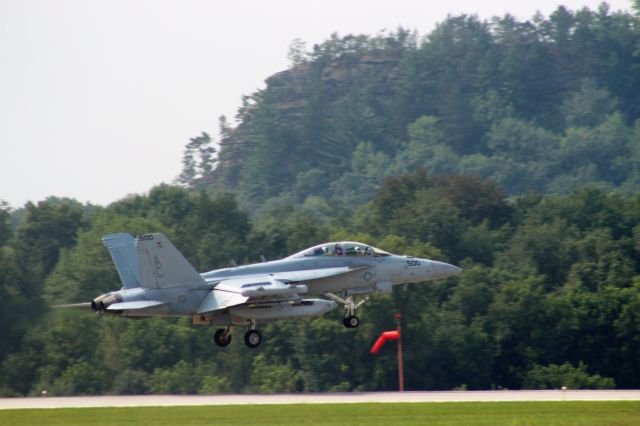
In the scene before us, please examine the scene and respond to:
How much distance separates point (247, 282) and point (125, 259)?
451cm

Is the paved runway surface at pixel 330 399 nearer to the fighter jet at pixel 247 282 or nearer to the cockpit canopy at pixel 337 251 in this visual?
the fighter jet at pixel 247 282

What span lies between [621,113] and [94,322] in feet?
468

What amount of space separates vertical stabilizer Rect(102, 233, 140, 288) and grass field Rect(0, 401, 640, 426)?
22.2 ft

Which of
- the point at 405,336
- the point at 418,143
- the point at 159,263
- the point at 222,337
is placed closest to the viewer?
the point at 159,263

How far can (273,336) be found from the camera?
6894 centimetres

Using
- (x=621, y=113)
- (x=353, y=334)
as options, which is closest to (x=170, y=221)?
(x=353, y=334)

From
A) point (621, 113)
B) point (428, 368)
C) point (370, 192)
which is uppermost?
point (621, 113)

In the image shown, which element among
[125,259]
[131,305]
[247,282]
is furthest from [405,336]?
[131,305]

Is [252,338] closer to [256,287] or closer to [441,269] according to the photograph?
[256,287]

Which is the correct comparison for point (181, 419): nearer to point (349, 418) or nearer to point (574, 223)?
point (349, 418)

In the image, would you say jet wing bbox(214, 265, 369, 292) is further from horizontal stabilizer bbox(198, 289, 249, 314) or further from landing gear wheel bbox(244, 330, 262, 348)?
landing gear wheel bbox(244, 330, 262, 348)

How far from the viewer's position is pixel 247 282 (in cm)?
4031

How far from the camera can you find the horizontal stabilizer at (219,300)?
39625mm

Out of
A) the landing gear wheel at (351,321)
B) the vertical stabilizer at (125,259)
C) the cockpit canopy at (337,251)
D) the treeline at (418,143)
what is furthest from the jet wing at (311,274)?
the treeline at (418,143)
